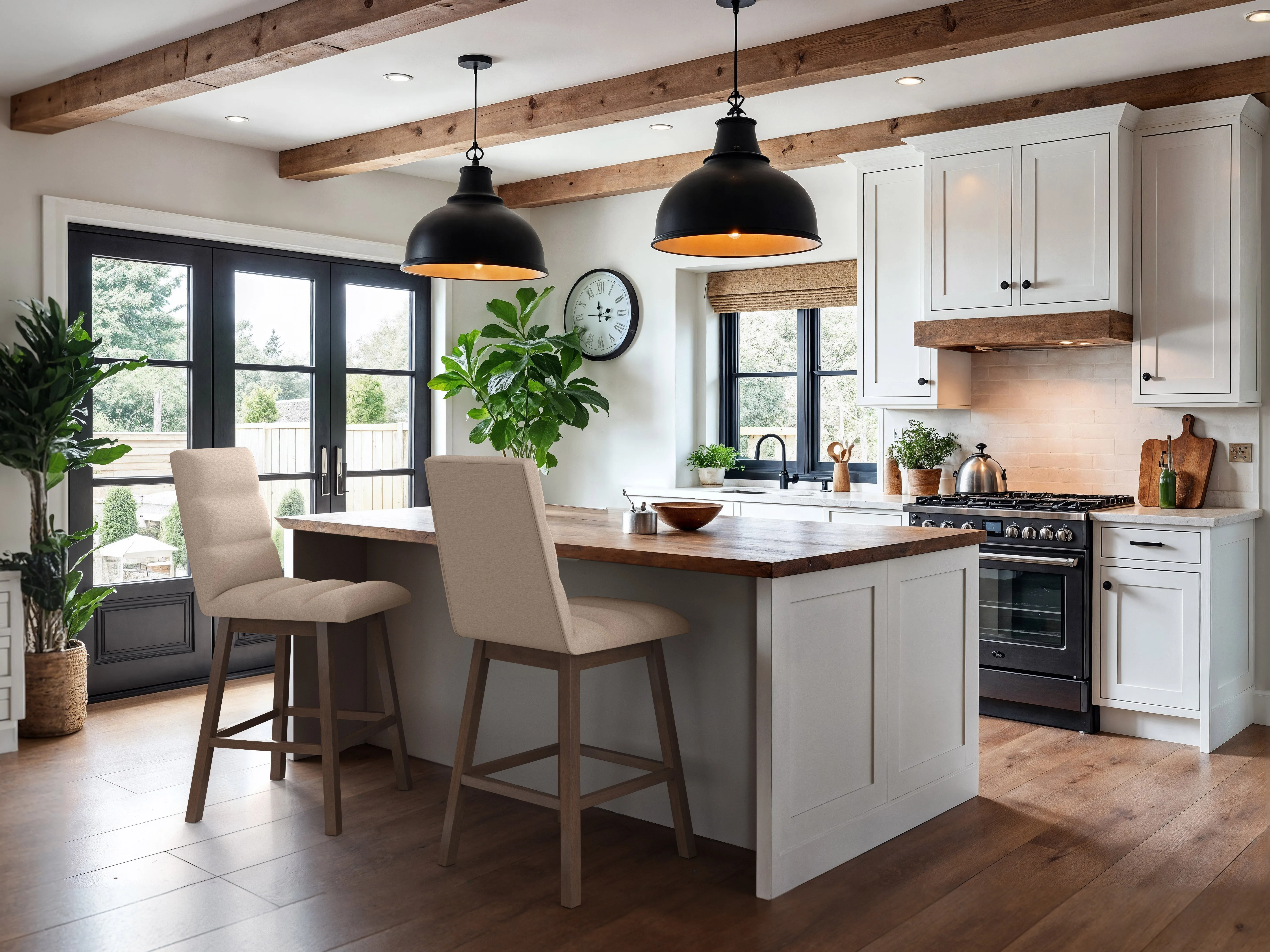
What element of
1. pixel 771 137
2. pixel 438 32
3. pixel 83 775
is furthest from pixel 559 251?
pixel 83 775

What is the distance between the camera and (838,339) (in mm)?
6227

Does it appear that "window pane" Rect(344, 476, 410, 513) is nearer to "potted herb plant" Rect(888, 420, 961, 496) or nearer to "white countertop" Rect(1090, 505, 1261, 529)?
"potted herb plant" Rect(888, 420, 961, 496)

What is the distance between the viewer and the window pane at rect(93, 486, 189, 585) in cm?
514

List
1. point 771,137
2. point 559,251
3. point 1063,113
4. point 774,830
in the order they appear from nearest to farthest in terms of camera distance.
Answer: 1. point 774,830
2. point 1063,113
3. point 771,137
4. point 559,251

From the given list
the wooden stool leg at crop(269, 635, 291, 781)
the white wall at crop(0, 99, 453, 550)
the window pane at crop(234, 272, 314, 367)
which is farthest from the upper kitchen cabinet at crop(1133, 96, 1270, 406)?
the window pane at crop(234, 272, 314, 367)

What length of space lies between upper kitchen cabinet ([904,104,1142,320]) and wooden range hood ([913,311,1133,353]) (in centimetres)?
4

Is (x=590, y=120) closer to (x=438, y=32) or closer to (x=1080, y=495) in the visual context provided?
(x=438, y=32)

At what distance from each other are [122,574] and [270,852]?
8.40 feet

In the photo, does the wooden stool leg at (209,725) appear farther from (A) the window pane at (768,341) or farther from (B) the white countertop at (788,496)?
(A) the window pane at (768,341)

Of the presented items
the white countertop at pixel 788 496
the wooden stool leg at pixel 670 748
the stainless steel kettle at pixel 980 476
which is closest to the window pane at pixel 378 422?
the white countertop at pixel 788 496

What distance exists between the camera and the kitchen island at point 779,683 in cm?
286

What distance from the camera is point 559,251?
6.99m

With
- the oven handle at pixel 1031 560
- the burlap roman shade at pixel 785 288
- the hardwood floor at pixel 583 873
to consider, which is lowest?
the hardwood floor at pixel 583 873

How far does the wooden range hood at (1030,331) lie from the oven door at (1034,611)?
0.90m
